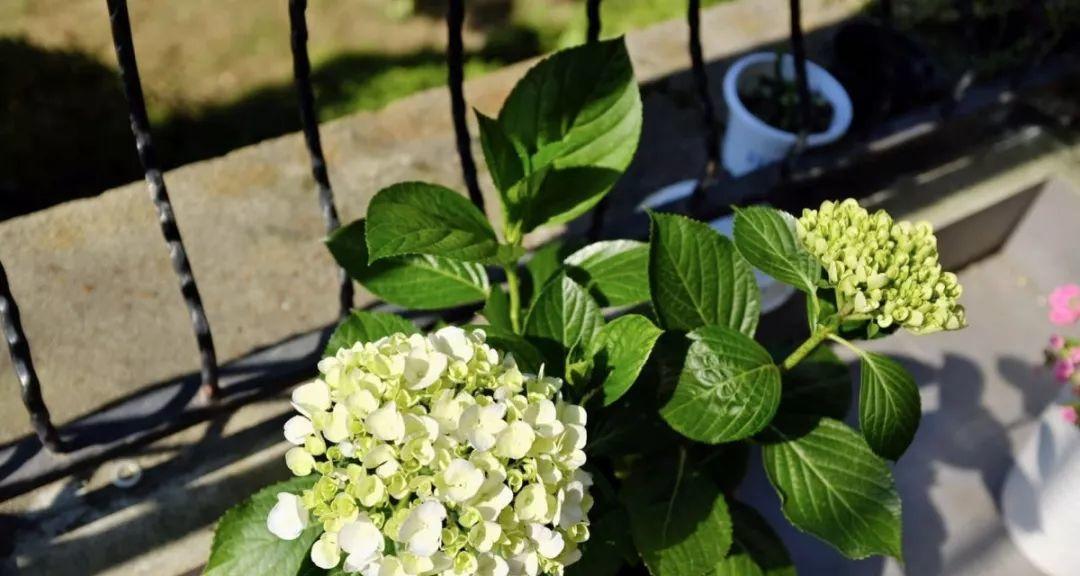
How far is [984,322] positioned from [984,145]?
38 cm

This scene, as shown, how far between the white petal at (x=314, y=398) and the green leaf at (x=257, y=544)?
0.23 meters

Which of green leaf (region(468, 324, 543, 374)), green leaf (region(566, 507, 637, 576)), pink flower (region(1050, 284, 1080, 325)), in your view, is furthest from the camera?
pink flower (region(1050, 284, 1080, 325))

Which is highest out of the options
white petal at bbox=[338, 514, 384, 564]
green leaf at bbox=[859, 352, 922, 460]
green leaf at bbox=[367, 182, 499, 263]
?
green leaf at bbox=[367, 182, 499, 263]

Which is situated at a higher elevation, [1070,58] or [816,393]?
[1070,58]

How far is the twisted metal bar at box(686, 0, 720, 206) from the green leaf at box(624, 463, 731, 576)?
564 mm

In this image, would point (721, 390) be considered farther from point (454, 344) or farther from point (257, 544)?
point (257, 544)

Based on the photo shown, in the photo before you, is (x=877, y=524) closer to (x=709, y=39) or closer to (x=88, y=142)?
(x=709, y=39)

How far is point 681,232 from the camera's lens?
4.13 feet

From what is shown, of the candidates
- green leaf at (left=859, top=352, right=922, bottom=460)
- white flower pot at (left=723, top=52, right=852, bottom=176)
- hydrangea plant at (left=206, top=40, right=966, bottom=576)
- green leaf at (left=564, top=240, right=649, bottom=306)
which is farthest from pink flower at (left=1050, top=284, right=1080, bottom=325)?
green leaf at (left=564, top=240, right=649, bottom=306)

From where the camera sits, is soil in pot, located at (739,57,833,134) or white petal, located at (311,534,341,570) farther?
soil in pot, located at (739,57,833,134)

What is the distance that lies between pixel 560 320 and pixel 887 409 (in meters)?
0.40

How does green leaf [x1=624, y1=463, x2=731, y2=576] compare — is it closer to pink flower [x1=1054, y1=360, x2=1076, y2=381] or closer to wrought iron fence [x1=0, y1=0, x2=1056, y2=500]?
wrought iron fence [x1=0, y1=0, x2=1056, y2=500]

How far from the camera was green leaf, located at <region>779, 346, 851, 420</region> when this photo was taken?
1.41 m

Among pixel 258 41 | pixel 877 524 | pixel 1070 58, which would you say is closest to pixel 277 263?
pixel 877 524
